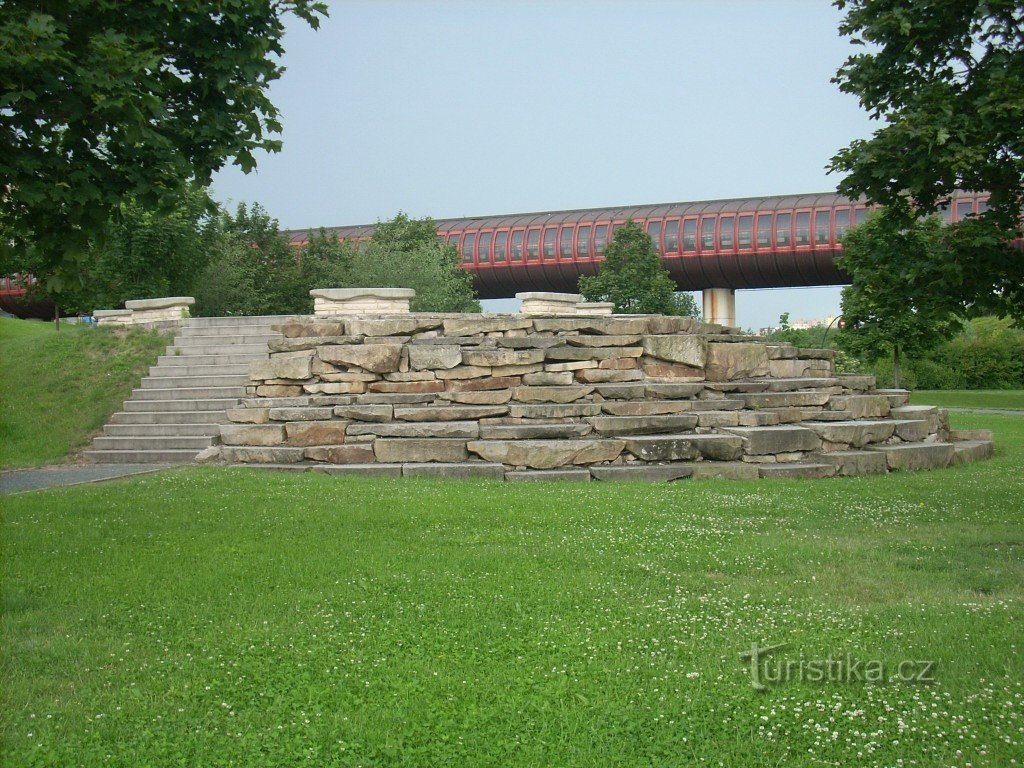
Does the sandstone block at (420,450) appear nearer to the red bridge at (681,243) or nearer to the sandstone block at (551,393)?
the sandstone block at (551,393)

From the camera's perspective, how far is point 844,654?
16.5 ft

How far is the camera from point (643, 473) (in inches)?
486

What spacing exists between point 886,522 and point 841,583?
268 cm

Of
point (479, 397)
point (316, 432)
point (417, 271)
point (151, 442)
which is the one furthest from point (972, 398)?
point (151, 442)

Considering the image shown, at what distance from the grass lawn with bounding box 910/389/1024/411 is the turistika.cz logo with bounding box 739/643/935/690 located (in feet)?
84.8

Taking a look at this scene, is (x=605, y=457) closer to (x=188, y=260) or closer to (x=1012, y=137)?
(x=1012, y=137)

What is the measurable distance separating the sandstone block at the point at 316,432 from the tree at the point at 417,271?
50.8 ft

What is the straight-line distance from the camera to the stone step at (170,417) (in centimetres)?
1451

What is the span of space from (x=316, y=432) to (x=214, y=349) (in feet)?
15.4

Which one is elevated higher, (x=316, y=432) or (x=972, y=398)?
(x=316, y=432)

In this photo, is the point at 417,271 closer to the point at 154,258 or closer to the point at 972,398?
the point at 154,258

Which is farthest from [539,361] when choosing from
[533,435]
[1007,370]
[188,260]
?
[1007,370]

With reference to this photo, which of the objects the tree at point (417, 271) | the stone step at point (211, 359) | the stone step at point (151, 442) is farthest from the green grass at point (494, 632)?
the tree at point (417, 271)

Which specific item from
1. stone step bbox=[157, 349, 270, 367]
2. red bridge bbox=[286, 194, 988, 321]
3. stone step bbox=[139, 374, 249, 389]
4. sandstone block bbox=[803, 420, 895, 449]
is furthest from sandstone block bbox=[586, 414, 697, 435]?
red bridge bbox=[286, 194, 988, 321]
